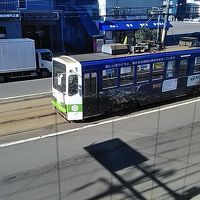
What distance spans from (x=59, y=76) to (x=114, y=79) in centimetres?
242

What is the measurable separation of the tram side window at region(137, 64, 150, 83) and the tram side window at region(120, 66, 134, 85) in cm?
43

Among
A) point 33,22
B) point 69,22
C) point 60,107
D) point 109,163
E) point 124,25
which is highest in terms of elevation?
point 33,22

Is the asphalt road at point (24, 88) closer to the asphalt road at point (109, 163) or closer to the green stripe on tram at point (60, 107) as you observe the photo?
the green stripe on tram at point (60, 107)

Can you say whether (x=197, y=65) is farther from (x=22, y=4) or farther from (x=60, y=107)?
(x=22, y=4)

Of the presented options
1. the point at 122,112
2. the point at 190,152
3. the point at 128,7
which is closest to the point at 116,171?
the point at 190,152

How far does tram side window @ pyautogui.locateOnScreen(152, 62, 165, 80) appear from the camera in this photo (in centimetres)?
1606

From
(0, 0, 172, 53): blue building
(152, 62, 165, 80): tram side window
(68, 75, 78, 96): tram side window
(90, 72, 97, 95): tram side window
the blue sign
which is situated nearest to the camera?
(68, 75, 78, 96): tram side window

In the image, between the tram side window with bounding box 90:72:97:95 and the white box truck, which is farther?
the white box truck

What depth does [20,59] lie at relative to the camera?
22.5m

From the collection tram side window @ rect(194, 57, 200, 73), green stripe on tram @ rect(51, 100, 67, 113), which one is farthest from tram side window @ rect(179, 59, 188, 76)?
green stripe on tram @ rect(51, 100, 67, 113)

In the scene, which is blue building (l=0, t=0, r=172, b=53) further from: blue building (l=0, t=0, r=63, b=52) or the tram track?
the tram track

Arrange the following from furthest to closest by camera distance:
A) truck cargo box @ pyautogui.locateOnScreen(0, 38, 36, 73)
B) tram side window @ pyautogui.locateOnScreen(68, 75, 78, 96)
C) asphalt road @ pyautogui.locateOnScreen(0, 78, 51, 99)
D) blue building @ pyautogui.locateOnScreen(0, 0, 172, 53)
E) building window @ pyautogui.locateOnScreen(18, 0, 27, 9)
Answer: blue building @ pyautogui.locateOnScreen(0, 0, 172, 53)
building window @ pyautogui.locateOnScreen(18, 0, 27, 9)
truck cargo box @ pyautogui.locateOnScreen(0, 38, 36, 73)
asphalt road @ pyautogui.locateOnScreen(0, 78, 51, 99)
tram side window @ pyautogui.locateOnScreen(68, 75, 78, 96)

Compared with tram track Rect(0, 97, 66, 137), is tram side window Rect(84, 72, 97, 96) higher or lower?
higher

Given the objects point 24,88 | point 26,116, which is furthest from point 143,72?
point 24,88
